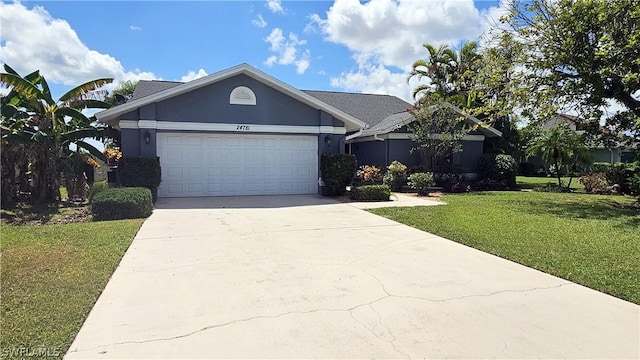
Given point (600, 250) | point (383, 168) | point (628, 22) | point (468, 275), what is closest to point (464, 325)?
point (468, 275)

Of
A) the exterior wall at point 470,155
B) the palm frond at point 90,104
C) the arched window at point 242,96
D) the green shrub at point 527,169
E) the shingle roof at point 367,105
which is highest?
the shingle roof at point 367,105

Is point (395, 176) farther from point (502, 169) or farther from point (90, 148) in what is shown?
point (90, 148)

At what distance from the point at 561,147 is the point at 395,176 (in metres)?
8.61

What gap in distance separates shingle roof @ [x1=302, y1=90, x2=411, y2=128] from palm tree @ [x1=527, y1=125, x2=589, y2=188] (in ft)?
23.5

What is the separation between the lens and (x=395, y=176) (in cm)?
1625

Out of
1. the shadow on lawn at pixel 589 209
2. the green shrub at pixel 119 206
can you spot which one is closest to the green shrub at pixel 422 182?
the shadow on lawn at pixel 589 209

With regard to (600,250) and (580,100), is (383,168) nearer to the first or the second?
(580,100)

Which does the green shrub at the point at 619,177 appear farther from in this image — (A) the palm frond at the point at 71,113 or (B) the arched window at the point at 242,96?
(A) the palm frond at the point at 71,113

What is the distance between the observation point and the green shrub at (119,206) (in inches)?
359

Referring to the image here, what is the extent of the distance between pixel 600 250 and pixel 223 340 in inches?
253

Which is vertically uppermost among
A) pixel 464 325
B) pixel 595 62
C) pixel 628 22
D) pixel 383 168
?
pixel 628 22

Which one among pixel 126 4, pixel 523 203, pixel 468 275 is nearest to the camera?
pixel 468 275

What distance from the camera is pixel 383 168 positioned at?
693 inches

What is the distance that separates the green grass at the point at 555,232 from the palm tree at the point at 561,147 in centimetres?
491
